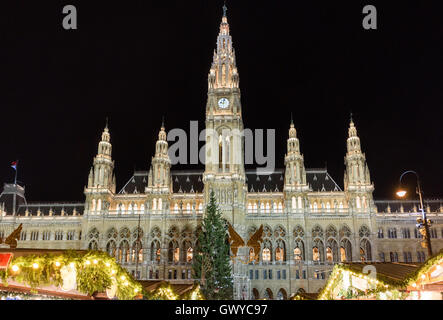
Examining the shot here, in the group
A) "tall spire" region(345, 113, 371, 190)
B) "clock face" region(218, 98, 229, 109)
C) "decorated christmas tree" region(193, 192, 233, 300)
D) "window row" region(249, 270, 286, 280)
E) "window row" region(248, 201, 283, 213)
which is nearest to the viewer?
"decorated christmas tree" region(193, 192, 233, 300)

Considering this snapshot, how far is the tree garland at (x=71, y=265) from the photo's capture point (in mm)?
13672

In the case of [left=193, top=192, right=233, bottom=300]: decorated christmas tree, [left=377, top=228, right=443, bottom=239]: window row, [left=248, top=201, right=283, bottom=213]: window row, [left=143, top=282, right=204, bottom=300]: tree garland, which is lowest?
[left=143, top=282, right=204, bottom=300]: tree garland

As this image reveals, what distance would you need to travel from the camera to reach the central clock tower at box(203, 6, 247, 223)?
6750 cm

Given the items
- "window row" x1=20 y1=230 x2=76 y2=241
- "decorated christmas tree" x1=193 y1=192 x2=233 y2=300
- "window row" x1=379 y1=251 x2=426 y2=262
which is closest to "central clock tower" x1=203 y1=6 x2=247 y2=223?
"decorated christmas tree" x1=193 y1=192 x2=233 y2=300

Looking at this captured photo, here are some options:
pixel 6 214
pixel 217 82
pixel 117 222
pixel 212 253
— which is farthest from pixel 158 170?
pixel 6 214

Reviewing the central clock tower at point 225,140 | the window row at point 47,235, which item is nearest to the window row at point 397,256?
the central clock tower at point 225,140

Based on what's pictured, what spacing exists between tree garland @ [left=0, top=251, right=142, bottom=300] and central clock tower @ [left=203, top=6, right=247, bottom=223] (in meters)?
50.1

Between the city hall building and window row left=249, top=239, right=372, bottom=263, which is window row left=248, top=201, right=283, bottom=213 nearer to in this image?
the city hall building

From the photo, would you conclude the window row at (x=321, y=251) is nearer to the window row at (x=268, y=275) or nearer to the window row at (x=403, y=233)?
the window row at (x=268, y=275)

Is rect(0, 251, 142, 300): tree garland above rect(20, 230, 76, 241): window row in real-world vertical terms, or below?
below

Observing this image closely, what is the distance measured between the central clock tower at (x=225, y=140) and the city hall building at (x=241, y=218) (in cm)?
19

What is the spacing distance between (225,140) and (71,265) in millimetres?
57525

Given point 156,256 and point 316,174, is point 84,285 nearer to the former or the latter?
point 156,256
